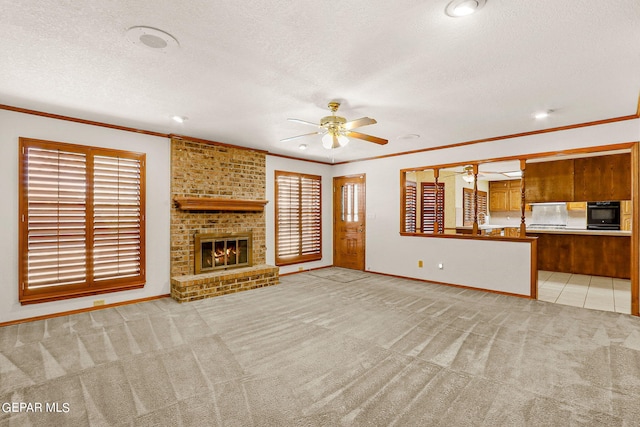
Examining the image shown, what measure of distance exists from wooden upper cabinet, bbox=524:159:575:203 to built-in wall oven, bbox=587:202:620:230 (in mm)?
1214

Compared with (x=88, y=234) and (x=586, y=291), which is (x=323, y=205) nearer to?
(x=88, y=234)

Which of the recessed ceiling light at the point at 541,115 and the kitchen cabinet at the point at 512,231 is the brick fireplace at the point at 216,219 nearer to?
the recessed ceiling light at the point at 541,115

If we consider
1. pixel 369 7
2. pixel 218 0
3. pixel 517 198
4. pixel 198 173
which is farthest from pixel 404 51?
pixel 517 198

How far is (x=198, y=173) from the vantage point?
5094 millimetres

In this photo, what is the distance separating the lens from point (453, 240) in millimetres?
5461

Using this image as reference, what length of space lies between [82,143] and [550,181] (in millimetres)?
8683

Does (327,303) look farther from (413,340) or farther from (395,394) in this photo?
(395,394)

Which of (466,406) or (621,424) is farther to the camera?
(466,406)

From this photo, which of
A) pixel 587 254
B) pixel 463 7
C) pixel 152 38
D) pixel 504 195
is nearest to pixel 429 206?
pixel 587 254

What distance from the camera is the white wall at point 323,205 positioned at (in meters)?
6.20

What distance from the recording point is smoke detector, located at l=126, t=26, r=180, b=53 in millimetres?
2080

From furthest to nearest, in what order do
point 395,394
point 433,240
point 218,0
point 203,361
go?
1. point 433,240
2. point 203,361
3. point 395,394
4. point 218,0

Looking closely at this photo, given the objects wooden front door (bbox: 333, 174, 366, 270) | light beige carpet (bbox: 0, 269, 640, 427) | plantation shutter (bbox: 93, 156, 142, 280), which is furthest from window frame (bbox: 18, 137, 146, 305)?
wooden front door (bbox: 333, 174, 366, 270)

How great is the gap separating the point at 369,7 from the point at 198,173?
4.04 metres
